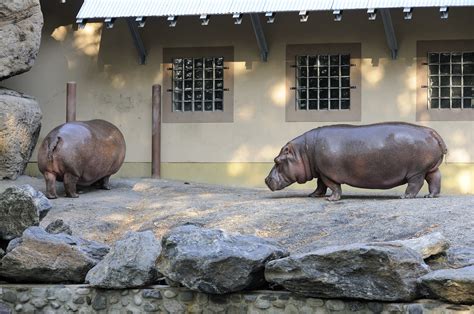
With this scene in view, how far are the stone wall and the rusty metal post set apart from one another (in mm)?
8083

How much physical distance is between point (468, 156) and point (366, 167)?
13.1 feet

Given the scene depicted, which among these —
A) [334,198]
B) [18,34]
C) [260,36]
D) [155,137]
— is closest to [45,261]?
[334,198]

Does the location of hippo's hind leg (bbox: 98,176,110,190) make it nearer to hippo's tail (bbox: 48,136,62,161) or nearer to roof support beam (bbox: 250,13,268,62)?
hippo's tail (bbox: 48,136,62,161)

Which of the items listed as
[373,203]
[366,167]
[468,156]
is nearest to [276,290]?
[373,203]

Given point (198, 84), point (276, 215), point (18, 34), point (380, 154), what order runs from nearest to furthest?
point (276, 215) < point (380, 154) < point (18, 34) < point (198, 84)

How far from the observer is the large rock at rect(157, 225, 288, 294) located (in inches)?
287

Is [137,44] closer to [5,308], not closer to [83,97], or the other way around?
[83,97]

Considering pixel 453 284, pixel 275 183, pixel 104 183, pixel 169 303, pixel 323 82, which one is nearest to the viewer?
pixel 453 284

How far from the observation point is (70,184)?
13.6 meters

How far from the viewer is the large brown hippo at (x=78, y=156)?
44.1 feet

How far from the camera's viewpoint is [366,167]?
11789 mm

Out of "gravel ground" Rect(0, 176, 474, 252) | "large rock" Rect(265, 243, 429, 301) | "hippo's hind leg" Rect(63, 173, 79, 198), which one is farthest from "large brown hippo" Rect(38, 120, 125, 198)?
"large rock" Rect(265, 243, 429, 301)

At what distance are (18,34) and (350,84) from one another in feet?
18.7

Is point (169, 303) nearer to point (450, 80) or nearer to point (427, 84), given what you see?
point (427, 84)
